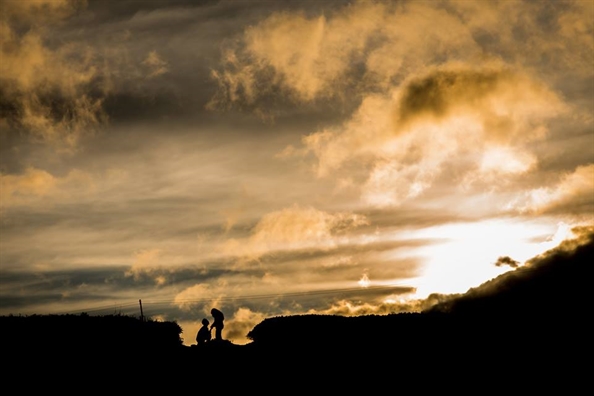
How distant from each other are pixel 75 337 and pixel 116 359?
7.84 feet

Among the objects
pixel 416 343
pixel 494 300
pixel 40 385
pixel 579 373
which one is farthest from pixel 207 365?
pixel 494 300

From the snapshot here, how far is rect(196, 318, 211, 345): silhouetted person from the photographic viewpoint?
137 feet

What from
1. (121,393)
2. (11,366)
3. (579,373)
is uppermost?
(11,366)

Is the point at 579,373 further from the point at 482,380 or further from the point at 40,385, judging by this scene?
the point at 40,385

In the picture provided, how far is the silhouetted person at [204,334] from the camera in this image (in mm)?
41750

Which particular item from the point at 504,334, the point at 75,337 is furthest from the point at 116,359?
the point at 504,334

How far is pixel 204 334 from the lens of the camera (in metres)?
42.1

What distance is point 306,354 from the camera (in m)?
34.8

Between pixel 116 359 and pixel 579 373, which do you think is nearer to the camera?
pixel 579 373

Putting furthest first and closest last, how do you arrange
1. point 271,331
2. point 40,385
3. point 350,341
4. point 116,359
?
1. point 271,331
2. point 350,341
3. point 116,359
4. point 40,385

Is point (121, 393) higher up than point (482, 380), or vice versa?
point (121, 393)

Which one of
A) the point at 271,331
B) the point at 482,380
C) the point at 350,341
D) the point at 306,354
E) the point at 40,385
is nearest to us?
the point at 40,385

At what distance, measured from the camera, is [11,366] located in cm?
2823

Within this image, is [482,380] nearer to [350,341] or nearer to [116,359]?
[350,341]
